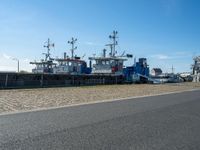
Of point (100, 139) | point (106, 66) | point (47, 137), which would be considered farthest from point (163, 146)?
point (106, 66)

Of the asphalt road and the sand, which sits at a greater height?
the sand

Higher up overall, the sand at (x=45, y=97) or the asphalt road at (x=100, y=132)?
the sand at (x=45, y=97)

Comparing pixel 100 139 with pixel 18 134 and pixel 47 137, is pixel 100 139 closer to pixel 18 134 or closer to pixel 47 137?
pixel 47 137

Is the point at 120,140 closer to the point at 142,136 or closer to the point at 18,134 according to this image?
the point at 142,136

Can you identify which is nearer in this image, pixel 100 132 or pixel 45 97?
pixel 100 132

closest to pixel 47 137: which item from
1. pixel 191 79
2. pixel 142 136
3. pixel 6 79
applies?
pixel 142 136

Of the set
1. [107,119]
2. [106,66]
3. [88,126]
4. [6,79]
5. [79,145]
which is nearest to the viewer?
[79,145]

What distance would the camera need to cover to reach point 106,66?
4684cm

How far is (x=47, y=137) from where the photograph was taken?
6.88m

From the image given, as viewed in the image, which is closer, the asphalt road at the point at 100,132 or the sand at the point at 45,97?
the asphalt road at the point at 100,132

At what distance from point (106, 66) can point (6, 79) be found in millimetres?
22016

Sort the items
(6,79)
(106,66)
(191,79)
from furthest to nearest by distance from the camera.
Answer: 1. (191,79)
2. (106,66)
3. (6,79)

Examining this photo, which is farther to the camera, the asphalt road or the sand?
the sand

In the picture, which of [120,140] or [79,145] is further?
[120,140]
